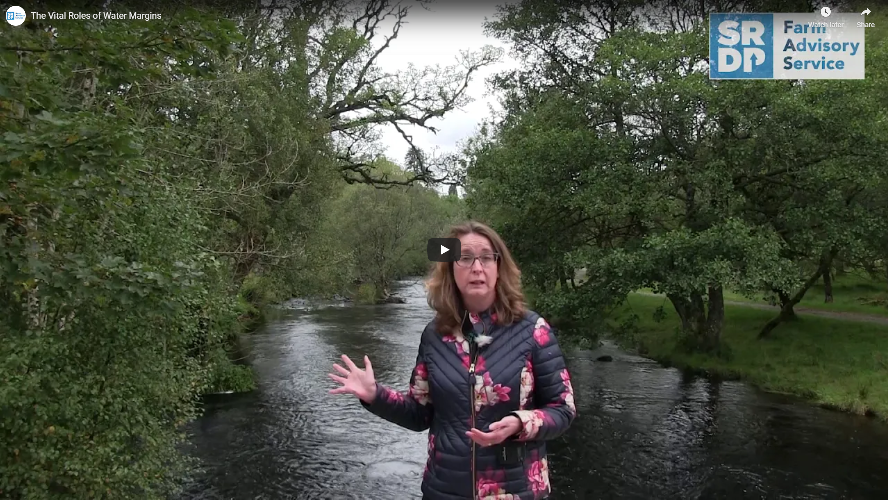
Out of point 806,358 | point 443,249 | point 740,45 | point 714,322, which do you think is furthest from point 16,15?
point 806,358

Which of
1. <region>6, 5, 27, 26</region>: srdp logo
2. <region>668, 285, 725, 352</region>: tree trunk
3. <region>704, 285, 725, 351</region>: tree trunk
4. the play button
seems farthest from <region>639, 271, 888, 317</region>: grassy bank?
<region>6, 5, 27, 26</region>: srdp logo

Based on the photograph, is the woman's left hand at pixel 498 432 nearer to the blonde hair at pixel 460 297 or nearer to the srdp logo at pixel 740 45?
the blonde hair at pixel 460 297

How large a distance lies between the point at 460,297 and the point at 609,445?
34.0 ft

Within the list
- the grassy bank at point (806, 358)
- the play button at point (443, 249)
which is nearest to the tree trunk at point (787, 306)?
the grassy bank at point (806, 358)

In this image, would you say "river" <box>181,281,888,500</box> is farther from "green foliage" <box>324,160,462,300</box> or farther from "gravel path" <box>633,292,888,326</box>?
"green foliage" <box>324,160,462,300</box>

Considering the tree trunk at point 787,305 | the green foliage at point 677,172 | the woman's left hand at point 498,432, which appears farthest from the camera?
the tree trunk at point 787,305

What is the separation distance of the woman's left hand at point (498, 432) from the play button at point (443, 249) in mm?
752

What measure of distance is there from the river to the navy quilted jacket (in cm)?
762

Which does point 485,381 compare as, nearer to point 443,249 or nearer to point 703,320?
point 443,249

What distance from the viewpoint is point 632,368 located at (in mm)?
17969

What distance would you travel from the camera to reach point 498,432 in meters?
2.24

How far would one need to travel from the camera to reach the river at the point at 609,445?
9641 mm

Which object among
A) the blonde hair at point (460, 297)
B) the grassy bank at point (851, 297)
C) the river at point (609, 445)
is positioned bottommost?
the river at point (609, 445)

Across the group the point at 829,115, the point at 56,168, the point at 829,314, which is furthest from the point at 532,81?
the point at 56,168
